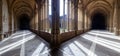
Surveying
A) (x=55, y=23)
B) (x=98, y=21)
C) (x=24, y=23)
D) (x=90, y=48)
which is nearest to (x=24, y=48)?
(x=55, y=23)

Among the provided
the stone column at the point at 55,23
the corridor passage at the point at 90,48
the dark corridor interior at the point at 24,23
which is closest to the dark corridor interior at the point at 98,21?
the dark corridor interior at the point at 24,23

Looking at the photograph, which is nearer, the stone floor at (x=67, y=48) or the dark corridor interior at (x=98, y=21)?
the stone floor at (x=67, y=48)

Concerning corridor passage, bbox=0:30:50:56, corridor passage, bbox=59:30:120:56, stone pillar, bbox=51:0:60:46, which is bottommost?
corridor passage, bbox=59:30:120:56

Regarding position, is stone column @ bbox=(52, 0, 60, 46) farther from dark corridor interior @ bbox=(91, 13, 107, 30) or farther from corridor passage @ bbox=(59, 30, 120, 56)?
dark corridor interior @ bbox=(91, 13, 107, 30)

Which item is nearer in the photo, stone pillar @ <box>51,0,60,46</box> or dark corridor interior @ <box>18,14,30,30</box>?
stone pillar @ <box>51,0,60,46</box>

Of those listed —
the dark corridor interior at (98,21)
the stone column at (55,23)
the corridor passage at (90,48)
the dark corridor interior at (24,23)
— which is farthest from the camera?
the dark corridor interior at (24,23)

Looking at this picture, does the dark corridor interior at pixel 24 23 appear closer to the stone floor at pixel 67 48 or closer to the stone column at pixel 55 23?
the stone floor at pixel 67 48

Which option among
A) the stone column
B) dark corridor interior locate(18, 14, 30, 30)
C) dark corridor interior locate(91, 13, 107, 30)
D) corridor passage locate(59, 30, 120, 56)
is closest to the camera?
corridor passage locate(59, 30, 120, 56)

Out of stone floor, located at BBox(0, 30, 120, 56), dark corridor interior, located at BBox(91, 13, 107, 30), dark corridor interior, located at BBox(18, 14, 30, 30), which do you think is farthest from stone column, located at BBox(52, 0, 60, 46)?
dark corridor interior, located at BBox(18, 14, 30, 30)

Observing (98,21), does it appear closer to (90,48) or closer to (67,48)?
(90,48)

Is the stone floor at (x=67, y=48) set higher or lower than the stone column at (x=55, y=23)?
lower

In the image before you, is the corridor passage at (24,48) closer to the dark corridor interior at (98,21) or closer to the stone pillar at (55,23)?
the stone pillar at (55,23)

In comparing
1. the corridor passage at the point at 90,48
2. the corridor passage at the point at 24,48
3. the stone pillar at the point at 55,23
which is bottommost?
the corridor passage at the point at 90,48

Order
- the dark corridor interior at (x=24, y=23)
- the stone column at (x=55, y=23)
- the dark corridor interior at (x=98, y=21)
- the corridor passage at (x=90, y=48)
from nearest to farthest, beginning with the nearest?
1. the corridor passage at (x=90, y=48)
2. the stone column at (x=55, y=23)
3. the dark corridor interior at (x=98, y=21)
4. the dark corridor interior at (x=24, y=23)
